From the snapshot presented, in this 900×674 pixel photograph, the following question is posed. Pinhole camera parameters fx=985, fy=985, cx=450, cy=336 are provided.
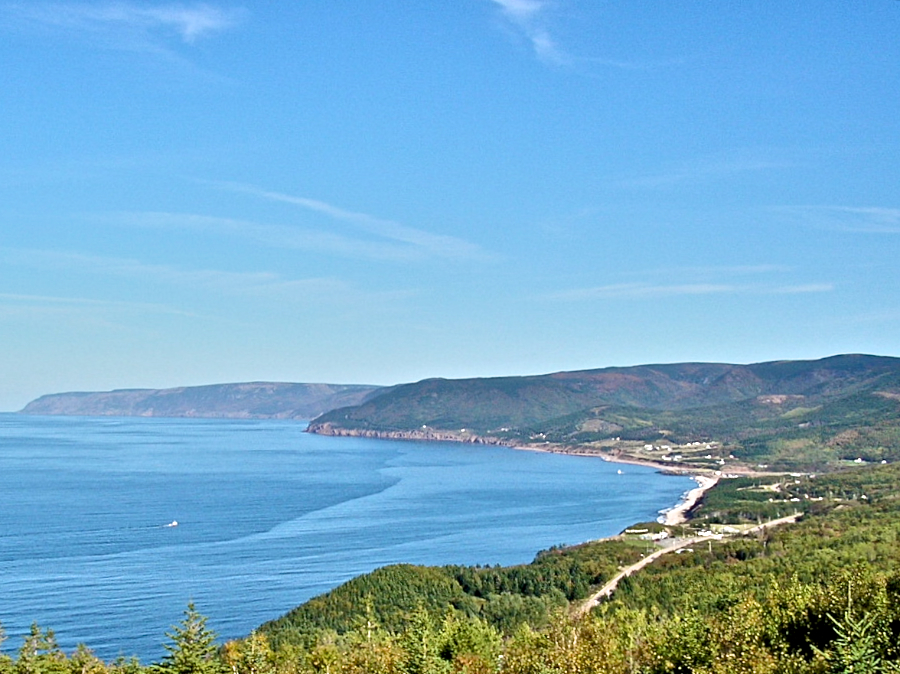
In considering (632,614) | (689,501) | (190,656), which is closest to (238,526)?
(689,501)

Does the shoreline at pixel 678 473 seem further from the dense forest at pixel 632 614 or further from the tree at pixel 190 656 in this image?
the tree at pixel 190 656

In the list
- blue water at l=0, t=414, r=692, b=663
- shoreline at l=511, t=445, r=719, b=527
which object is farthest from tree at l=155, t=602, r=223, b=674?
shoreline at l=511, t=445, r=719, b=527

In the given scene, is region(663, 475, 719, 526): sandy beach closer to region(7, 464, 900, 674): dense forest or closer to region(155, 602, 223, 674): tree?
region(7, 464, 900, 674): dense forest

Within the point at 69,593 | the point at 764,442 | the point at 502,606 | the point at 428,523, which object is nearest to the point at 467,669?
the point at 502,606

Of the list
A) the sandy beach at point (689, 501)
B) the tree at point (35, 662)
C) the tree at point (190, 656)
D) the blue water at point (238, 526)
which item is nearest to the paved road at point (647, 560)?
the sandy beach at point (689, 501)

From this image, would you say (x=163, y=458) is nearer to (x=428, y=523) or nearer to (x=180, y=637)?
(x=428, y=523)

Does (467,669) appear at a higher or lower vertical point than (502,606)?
higher
